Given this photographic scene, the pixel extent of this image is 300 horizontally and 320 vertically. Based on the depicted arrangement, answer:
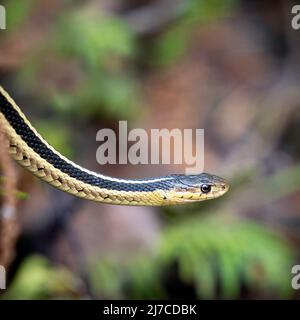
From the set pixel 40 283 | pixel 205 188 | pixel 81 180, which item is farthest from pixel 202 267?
pixel 81 180

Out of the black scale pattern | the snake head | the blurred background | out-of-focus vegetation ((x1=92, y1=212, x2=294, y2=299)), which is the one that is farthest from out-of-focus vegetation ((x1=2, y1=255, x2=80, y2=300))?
the black scale pattern

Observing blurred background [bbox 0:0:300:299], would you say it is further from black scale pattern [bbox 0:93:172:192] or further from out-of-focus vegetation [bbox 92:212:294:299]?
black scale pattern [bbox 0:93:172:192]

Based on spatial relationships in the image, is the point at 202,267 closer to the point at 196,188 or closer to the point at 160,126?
the point at 160,126

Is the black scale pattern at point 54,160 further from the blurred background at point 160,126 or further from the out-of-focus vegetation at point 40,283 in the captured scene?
the out-of-focus vegetation at point 40,283

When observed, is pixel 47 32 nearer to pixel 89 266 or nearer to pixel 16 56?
pixel 16 56

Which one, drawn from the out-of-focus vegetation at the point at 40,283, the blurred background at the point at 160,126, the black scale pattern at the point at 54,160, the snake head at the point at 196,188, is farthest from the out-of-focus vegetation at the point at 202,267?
the black scale pattern at the point at 54,160

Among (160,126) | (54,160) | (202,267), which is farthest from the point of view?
(160,126)
